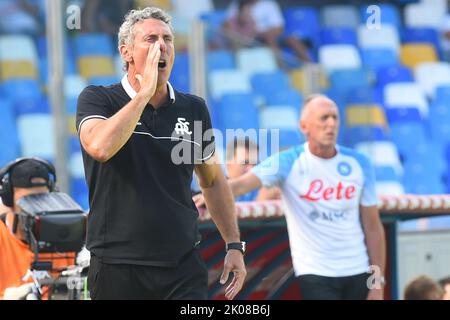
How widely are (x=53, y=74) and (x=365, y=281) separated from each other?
298cm

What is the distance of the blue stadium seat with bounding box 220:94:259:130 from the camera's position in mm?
9570

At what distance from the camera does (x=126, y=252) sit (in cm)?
438

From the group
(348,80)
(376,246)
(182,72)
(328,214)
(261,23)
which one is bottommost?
(376,246)

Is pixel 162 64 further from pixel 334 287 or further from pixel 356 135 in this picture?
pixel 356 135

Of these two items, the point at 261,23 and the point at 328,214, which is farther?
the point at 261,23

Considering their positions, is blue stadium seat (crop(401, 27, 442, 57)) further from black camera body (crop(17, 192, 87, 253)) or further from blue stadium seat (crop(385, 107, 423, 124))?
black camera body (crop(17, 192, 87, 253))

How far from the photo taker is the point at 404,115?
13.8 meters

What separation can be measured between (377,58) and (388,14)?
3.66ft

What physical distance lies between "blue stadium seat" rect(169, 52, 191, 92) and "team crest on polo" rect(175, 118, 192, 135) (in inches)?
170

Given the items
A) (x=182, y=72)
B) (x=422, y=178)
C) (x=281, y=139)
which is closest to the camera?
(x=182, y=72)

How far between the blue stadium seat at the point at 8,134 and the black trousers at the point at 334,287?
329 cm

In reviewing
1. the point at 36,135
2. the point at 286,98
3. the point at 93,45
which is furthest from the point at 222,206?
the point at 286,98
